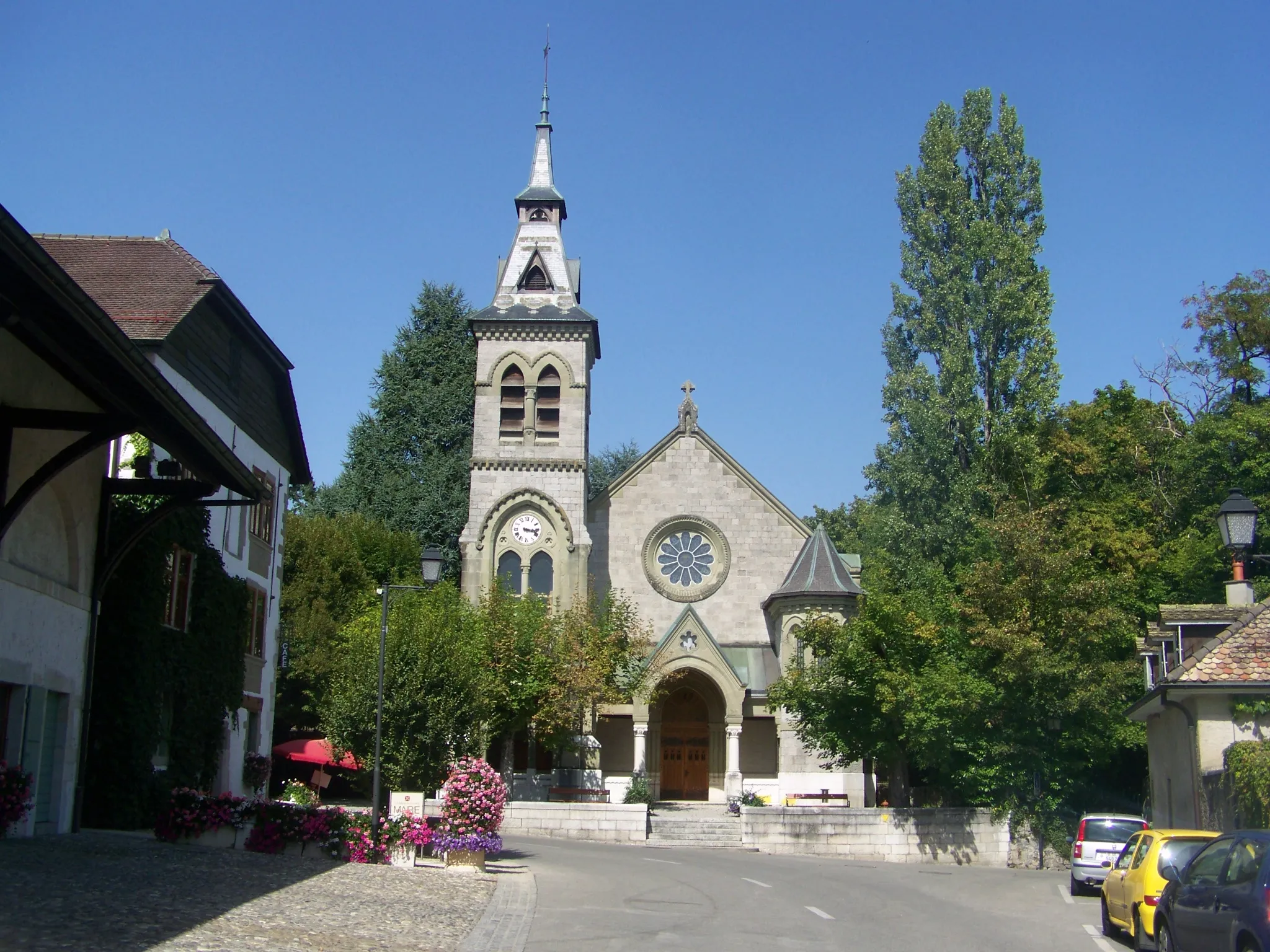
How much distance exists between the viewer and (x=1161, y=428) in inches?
1629

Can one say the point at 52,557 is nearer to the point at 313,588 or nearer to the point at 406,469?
the point at 313,588

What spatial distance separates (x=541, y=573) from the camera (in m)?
42.7

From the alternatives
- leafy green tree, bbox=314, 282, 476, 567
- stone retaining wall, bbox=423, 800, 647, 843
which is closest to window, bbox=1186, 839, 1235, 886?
stone retaining wall, bbox=423, 800, 647, 843

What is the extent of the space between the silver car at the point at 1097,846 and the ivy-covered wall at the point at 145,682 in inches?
579

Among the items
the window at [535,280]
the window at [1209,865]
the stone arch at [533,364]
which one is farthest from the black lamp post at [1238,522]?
the window at [535,280]

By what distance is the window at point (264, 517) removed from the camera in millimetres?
27641

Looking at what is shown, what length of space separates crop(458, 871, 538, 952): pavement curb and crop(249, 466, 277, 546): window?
11.4m

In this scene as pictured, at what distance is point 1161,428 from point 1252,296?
5.06 metres

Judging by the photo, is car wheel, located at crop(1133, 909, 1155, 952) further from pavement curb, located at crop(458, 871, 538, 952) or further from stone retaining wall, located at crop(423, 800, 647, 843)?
stone retaining wall, located at crop(423, 800, 647, 843)

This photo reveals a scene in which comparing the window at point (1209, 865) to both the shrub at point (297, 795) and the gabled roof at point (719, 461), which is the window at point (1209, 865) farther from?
the gabled roof at point (719, 461)

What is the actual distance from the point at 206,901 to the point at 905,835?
2017 centimetres

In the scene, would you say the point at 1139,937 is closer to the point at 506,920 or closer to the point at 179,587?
the point at 506,920

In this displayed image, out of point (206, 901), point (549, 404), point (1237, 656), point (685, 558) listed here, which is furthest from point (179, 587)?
point (685, 558)

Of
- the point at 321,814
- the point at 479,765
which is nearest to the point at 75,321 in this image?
the point at 321,814
